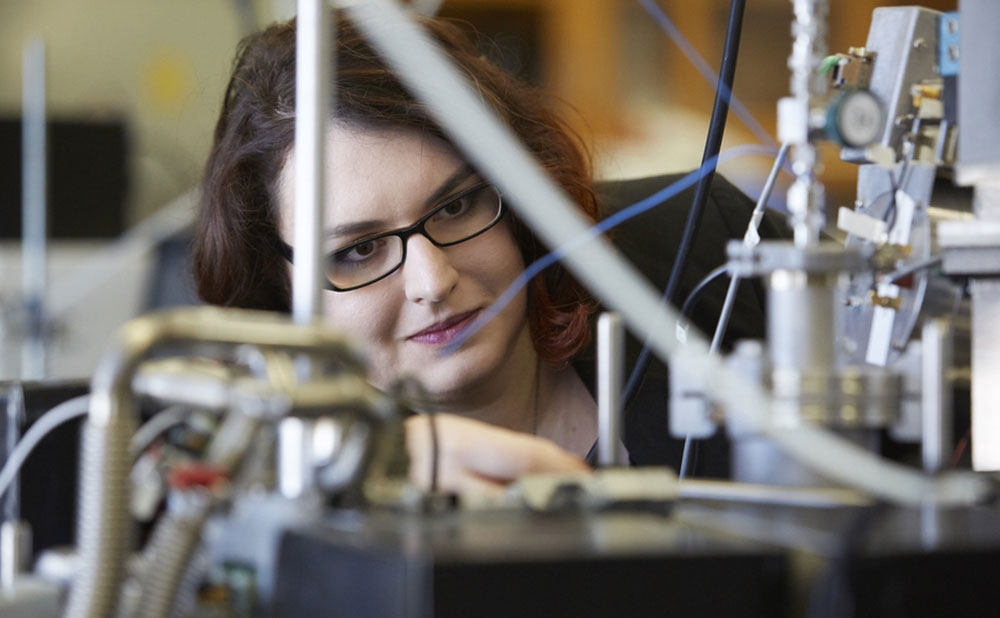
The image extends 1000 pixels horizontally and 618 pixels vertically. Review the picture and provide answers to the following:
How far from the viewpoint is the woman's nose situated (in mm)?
1439

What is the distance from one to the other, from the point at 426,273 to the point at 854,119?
2.44ft

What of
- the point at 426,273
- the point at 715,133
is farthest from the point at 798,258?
the point at 426,273

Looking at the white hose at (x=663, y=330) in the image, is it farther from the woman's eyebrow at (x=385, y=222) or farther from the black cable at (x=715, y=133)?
the woman's eyebrow at (x=385, y=222)

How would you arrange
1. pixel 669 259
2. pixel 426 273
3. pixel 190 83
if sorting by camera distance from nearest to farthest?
pixel 426 273 < pixel 669 259 < pixel 190 83

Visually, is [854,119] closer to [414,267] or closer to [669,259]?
[414,267]

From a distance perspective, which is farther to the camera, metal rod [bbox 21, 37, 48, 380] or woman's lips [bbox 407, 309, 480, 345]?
metal rod [bbox 21, 37, 48, 380]

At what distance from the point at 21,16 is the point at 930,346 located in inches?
193

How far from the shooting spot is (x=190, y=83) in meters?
5.12

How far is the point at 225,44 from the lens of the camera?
5.21 metres

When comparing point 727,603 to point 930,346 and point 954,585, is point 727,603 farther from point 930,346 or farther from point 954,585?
point 930,346

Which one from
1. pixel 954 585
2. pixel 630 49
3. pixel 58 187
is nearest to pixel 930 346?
pixel 954 585

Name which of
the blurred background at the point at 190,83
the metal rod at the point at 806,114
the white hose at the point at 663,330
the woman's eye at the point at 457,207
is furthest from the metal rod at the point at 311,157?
the blurred background at the point at 190,83

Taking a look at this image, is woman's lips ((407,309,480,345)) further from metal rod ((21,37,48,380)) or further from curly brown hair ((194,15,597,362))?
metal rod ((21,37,48,380))

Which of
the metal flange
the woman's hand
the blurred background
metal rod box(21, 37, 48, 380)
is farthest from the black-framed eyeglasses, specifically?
the blurred background
